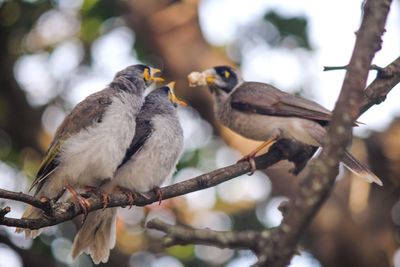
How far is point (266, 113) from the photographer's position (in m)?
6.31

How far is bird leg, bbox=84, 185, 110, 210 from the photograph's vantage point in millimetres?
5438

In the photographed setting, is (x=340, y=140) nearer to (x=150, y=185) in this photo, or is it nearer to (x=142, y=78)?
(x=150, y=185)

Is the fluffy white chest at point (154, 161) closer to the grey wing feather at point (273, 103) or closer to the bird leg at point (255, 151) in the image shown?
the grey wing feather at point (273, 103)

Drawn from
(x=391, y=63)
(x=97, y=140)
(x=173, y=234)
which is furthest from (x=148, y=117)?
(x=173, y=234)

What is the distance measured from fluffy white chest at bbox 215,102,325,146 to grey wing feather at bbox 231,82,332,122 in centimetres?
5

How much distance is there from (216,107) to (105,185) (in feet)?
4.12

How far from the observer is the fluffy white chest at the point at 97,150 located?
5918mm

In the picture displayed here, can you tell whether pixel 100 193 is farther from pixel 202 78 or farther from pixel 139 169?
pixel 202 78

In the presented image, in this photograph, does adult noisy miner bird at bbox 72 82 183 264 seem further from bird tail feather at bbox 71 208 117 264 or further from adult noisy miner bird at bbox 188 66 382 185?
adult noisy miner bird at bbox 188 66 382 185

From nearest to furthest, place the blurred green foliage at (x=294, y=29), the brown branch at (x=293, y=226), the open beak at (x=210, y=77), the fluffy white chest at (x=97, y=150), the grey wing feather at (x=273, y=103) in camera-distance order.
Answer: the brown branch at (x=293, y=226) → the fluffy white chest at (x=97, y=150) → the grey wing feather at (x=273, y=103) → the open beak at (x=210, y=77) → the blurred green foliage at (x=294, y=29)

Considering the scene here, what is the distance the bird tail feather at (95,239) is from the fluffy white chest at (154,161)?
0.43 meters

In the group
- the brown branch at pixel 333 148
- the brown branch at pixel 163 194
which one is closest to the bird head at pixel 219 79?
the brown branch at pixel 163 194

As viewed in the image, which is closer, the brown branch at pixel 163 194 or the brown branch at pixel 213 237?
the brown branch at pixel 213 237

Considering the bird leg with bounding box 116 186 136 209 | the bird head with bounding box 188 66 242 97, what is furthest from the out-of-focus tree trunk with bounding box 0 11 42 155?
the bird leg with bounding box 116 186 136 209
